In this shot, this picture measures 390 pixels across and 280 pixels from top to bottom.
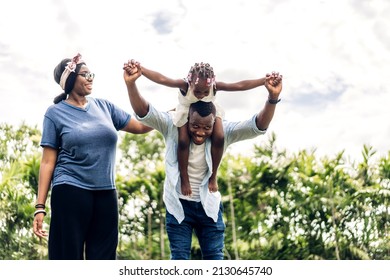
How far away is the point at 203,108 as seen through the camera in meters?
2.78

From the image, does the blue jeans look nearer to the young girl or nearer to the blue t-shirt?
the young girl

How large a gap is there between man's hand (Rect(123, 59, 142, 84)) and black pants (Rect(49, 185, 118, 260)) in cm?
58

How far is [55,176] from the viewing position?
281cm

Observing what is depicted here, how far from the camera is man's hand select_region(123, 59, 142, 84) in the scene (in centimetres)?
265

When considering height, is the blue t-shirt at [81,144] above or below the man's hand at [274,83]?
below

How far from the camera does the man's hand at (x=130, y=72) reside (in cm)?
265

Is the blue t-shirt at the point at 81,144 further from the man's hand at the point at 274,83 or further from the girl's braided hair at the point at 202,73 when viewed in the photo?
the man's hand at the point at 274,83

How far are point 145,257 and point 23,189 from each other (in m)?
1.93

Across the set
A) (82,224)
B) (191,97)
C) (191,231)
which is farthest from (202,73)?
(82,224)

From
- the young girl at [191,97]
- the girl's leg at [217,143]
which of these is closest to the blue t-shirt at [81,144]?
the young girl at [191,97]

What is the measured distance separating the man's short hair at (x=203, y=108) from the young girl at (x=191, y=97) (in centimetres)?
2

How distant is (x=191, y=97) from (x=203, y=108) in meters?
0.08
